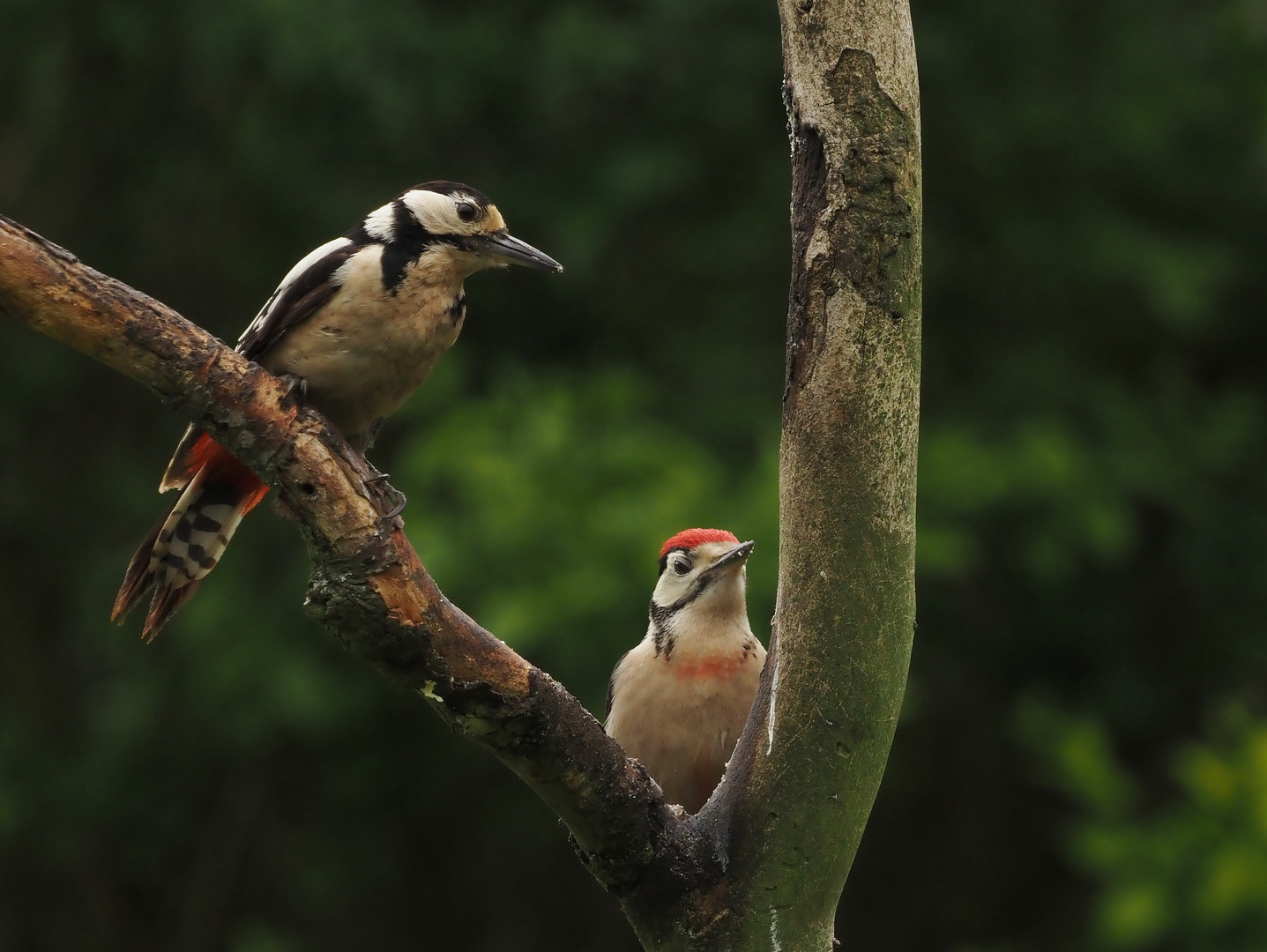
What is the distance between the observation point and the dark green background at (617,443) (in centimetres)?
740

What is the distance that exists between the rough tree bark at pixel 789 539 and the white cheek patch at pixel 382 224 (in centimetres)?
103

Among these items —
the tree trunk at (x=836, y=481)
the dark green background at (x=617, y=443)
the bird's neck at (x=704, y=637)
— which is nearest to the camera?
the tree trunk at (x=836, y=481)

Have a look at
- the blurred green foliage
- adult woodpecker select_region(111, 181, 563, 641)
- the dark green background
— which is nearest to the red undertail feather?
adult woodpecker select_region(111, 181, 563, 641)

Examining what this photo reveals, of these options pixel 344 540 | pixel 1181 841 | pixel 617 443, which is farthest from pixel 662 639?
pixel 1181 841

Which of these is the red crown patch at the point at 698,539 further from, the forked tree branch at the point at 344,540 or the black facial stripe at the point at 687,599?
the forked tree branch at the point at 344,540

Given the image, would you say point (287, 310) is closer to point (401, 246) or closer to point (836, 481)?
point (401, 246)

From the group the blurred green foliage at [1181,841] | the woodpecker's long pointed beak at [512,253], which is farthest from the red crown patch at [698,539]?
the blurred green foliage at [1181,841]

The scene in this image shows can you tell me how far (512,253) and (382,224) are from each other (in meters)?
0.34

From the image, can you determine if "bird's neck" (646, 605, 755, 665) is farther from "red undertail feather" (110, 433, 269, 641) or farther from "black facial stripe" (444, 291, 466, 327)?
"red undertail feather" (110, 433, 269, 641)

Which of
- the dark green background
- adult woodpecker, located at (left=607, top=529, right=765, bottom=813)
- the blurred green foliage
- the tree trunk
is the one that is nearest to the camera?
the tree trunk

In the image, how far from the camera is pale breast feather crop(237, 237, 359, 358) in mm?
3756

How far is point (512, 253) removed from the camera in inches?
160

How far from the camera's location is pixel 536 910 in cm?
919

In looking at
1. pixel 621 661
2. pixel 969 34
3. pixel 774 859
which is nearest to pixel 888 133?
pixel 774 859
